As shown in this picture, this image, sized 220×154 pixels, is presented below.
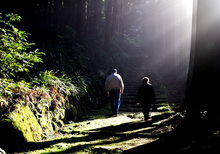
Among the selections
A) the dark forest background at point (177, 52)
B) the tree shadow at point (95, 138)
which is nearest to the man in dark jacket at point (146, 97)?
the dark forest background at point (177, 52)

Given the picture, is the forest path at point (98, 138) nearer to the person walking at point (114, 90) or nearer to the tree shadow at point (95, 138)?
the tree shadow at point (95, 138)

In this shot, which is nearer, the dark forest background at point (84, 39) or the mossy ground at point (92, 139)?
the mossy ground at point (92, 139)

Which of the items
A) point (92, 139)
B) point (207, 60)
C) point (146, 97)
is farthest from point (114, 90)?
point (207, 60)

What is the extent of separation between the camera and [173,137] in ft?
12.1

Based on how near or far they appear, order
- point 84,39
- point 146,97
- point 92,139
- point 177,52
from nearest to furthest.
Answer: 1. point 92,139
2. point 146,97
3. point 84,39
4. point 177,52

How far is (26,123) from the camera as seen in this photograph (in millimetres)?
4332

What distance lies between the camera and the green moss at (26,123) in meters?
4.04

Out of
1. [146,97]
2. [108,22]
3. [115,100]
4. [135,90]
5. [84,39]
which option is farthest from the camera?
[108,22]

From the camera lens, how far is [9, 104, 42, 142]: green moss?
4.04 m

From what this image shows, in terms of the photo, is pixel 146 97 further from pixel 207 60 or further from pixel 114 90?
pixel 207 60

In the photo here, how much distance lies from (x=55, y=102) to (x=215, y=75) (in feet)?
15.5

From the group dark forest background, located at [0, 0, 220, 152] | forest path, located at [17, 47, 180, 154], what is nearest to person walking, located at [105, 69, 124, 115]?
dark forest background, located at [0, 0, 220, 152]

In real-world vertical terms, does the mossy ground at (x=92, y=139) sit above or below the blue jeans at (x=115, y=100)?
below

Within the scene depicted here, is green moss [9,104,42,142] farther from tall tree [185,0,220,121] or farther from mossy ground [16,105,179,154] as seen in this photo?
tall tree [185,0,220,121]
